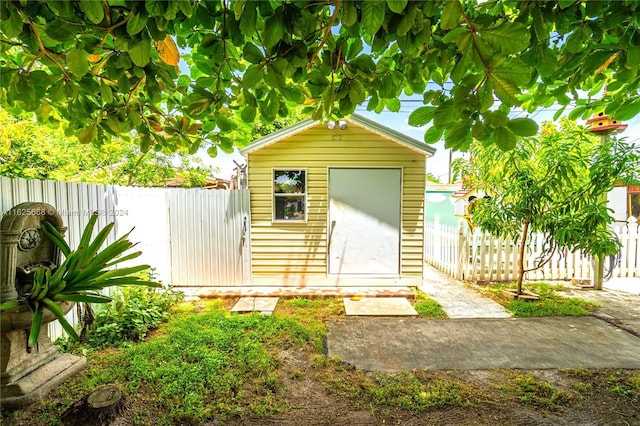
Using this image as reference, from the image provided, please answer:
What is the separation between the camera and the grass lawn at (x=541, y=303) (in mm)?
3741

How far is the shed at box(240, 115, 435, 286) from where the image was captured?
496 centimetres

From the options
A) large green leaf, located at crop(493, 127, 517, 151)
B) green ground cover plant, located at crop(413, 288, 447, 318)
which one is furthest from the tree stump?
green ground cover plant, located at crop(413, 288, 447, 318)

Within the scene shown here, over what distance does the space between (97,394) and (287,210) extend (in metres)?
3.65

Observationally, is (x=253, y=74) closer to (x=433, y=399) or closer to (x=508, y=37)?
(x=508, y=37)

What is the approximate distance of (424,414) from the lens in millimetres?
1887

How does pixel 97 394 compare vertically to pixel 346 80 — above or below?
below

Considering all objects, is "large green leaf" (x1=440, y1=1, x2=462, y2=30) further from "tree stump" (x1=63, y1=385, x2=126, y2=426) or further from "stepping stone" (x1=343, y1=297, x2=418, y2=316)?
"stepping stone" (x1=343, y1=297, x2=418, y2=316)

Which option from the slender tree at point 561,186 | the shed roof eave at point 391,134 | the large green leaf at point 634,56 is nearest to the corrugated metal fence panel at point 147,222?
the shed roof eave at point 391,134

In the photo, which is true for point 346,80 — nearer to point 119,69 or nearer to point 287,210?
point 119,69

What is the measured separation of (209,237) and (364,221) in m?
2.92

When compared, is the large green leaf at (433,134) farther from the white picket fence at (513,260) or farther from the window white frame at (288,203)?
the white picket fence at (513,260)

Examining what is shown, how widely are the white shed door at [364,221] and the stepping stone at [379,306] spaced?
30.3 inches

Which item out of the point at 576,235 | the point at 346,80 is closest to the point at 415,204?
the point at 576,235

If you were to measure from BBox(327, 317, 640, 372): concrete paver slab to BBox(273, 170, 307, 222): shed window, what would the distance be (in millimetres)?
2224
